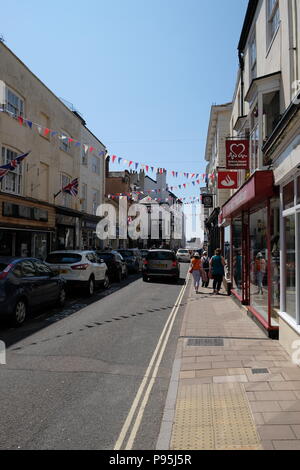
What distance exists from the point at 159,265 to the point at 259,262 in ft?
33.4

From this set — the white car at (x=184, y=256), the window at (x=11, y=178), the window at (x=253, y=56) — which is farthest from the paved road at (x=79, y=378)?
the white car at (x=184, y=256)

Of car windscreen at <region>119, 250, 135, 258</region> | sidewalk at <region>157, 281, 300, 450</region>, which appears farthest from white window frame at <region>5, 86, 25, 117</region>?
sidewalk at <region>157, 281, 300, 450</region>

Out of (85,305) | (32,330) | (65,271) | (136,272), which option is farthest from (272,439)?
(136,272)

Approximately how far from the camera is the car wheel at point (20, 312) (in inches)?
332

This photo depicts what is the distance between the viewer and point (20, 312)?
8680 mm

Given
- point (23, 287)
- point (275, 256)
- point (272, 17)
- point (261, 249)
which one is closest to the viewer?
point (275, 256)

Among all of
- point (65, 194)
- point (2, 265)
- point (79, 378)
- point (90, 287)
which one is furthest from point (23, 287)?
point (65, 194)

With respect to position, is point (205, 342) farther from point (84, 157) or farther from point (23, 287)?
point (84, 157)

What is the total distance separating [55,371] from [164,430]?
2.41 meters

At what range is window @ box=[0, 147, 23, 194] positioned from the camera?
1785 cm

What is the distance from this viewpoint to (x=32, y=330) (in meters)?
8.38

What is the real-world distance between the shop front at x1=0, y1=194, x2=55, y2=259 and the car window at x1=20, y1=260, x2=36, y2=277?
7895 millimetres
